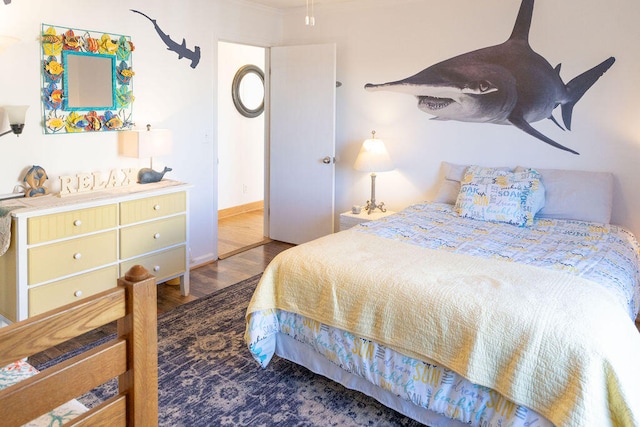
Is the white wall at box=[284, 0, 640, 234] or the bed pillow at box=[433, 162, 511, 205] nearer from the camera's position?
the white wall at box=[284, 0, 640, 234]

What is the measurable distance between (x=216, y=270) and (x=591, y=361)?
3196mm

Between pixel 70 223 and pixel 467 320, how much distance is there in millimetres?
2277

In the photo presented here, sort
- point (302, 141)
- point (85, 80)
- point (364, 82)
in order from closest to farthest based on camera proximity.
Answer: point (85, 80) < point (364, 82) < point (302, 141)

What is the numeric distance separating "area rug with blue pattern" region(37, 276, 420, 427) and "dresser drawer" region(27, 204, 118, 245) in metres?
0.75

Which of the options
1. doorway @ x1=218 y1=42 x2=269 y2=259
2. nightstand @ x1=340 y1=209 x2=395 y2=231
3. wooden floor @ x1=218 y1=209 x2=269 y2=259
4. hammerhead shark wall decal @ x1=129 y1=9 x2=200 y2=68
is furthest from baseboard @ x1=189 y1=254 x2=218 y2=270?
hammerhead shark wall decal @ x1=129 y1=9 x2=200 y2=68

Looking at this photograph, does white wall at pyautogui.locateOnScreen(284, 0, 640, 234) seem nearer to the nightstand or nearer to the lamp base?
the lamp base

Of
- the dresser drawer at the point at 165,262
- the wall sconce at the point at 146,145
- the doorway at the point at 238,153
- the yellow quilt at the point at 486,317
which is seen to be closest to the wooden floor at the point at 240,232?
the doorway at the point at 238,153

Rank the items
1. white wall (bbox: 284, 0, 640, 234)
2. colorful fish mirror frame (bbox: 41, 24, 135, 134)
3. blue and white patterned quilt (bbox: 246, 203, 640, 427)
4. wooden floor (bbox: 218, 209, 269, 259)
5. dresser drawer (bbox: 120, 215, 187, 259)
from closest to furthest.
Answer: blue and white patterned quilt (bbox: 246, 203, 640, 427) → colorful fish mirror frame (bbox: 41, 24, 135, 134) → dresser drawer (bbox: 120, 215, 187, 259) → white wall (bbox: 284, 0, 640, 234) → wooden floor (bbox: 218, 209, 269, 259)

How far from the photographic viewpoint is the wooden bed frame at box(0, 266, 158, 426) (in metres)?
0.95

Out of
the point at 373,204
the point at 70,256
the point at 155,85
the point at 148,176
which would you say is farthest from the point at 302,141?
the point at 70,256

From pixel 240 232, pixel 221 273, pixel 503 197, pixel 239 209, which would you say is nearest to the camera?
pixel 503 197

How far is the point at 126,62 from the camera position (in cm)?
359

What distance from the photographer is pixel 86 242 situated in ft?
9.92

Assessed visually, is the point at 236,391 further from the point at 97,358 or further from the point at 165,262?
the point at 97,358
